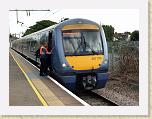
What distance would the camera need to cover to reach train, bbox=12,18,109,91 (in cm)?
1021

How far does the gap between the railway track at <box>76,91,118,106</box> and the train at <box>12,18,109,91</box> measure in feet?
0.99

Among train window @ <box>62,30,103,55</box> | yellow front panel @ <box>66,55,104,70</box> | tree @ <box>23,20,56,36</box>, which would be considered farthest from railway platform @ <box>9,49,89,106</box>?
tree @ <box>23,20,56,36</box>

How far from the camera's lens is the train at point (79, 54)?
10.2m

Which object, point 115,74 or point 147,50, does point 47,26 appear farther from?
point 147,50

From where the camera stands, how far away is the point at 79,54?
33.8 ft

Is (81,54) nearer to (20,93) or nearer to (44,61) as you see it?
(44,61)

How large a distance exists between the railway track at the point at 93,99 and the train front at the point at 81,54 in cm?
31

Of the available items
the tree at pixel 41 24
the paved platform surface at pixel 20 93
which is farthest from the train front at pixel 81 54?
the paved platform surface at pixel 20 93

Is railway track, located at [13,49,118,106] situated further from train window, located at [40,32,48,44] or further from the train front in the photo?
train window, located at [40,32,48,44]

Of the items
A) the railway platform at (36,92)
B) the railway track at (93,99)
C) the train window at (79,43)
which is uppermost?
the train window at (79,43)

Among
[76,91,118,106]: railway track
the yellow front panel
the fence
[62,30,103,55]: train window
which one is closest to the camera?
[76,91,118,106]: railway track

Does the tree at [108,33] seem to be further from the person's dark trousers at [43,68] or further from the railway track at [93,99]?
the person's dark trousers at [43,68]

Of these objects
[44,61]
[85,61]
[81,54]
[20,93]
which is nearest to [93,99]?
[85,61]

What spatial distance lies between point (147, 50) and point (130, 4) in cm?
94
